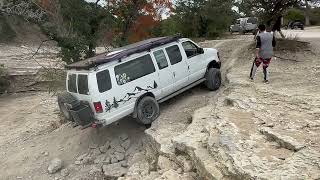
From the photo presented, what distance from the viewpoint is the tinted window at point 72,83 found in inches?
447

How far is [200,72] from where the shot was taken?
43.1ft

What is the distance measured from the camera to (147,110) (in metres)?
11.6

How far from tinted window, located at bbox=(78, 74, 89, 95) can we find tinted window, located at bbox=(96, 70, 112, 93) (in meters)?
0.36

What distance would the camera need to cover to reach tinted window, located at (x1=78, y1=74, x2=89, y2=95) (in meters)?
10.7

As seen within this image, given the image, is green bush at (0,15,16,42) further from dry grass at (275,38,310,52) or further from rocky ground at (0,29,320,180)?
dry grass at (275,38,310,52)

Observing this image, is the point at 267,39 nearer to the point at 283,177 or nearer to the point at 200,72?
the point at 200,72

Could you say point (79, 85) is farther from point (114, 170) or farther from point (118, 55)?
point (114, 170)

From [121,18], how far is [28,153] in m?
8.92

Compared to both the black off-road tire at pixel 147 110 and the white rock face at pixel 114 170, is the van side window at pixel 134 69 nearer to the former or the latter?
the black off-road tire at pixel 147 110

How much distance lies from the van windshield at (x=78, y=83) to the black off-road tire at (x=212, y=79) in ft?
13.7

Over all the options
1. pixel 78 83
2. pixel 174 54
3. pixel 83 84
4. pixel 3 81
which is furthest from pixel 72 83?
pixel 3 81

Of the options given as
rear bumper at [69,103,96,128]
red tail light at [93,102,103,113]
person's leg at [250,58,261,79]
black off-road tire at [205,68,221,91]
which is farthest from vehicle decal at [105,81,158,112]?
person's leg at [250,58,261,79]

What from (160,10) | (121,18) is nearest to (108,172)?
(121,18)

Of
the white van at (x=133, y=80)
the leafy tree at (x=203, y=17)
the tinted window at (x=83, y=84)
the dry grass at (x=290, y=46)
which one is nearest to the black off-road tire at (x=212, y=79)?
the white van at (x=133, y=80)
